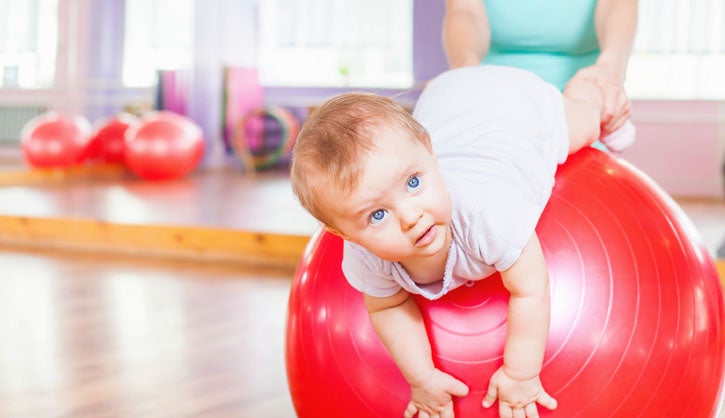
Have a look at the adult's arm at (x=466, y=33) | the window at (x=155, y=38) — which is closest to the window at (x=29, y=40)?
the window at (x=155, y=38)

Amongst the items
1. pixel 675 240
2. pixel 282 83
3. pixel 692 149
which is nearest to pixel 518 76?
pixel 675 240

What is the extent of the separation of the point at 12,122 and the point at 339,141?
8520 mm

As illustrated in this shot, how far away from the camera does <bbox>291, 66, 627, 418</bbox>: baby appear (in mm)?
1059

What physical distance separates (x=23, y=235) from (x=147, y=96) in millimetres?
4303

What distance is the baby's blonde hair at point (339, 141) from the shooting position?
1.05 metres

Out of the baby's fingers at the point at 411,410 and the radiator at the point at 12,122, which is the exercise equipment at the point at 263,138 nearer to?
the radiator at the point at 12,122

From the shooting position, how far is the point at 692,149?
6.25 meters

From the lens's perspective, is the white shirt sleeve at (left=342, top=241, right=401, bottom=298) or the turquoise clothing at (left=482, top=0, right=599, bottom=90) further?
the turquoise clothing at (left=482, top=0, right=599, bottom=90)

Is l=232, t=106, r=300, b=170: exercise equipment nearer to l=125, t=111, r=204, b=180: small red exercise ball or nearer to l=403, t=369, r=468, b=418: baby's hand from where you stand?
l=125, t=111, r=204, b=180: small red exercise ball

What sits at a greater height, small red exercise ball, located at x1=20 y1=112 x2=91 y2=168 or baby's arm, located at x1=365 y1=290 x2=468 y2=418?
baby's arm, located at x1=365 y1=290 x2=468 y2=418

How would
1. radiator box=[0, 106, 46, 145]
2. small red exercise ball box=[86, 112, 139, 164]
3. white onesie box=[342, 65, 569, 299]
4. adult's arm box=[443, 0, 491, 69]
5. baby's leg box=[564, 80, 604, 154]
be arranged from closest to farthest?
white onesie box=[342, 65, 569, 299] → baby's leg box=[564, 80, 604, 154] → adult's arm box=[443, 0, 491, 69] → small red exercise ball box=[86, 112, 139, 164] → radiator box=[0, 106, 46, 145]

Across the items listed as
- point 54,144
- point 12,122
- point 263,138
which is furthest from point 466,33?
point 12,122

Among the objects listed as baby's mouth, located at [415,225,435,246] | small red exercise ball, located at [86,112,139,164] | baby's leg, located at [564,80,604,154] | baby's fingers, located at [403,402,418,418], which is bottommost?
small red exercise ball, located at [86,112,139,164]

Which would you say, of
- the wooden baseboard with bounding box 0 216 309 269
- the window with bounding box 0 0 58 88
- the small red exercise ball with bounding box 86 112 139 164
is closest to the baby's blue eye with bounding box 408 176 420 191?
the wooden baseboard with bounding box 0 216 309 269
